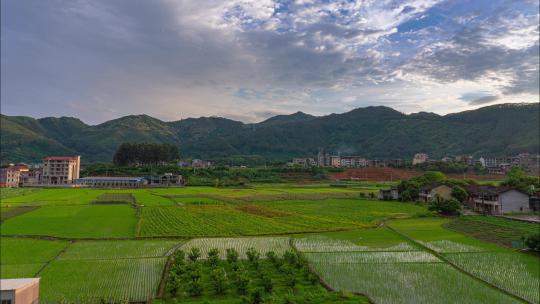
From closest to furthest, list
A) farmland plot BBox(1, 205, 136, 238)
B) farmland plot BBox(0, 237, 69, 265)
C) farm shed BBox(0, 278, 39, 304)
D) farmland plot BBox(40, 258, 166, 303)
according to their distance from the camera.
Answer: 1. farm shed BBox(0, 278, 39, 304)
2. farmland plot BBox(40, 258, 166, 303)
3. farmland plot BBox(0, 237, 69, 265)
4. farmland plot BBox(1, 205, 136, 238)

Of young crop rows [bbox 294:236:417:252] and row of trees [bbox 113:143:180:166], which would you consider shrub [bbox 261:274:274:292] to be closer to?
young crop rows [bbox 294:236:417:252]

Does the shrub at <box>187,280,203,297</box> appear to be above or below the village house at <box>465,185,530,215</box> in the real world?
below

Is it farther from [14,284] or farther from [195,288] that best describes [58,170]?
[195,288]

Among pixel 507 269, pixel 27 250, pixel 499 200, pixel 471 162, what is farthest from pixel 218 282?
pixel 471 162

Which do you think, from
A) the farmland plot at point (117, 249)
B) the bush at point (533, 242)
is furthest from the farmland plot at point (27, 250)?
the bush at point (533, 242)

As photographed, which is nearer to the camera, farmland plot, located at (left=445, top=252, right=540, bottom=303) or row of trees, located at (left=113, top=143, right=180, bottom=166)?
farmland plot, located at (left=445, top=252, right=540, bottom=303)

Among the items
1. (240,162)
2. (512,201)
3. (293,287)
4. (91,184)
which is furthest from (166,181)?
(293,287)

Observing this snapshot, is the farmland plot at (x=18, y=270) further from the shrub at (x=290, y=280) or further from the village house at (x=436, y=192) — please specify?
the village house at (x=436, y=192)

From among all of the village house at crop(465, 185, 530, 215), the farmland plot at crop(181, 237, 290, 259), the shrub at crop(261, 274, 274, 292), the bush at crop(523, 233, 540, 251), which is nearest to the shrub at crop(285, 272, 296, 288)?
the shrub at crop(261, 274, 274, 292)
